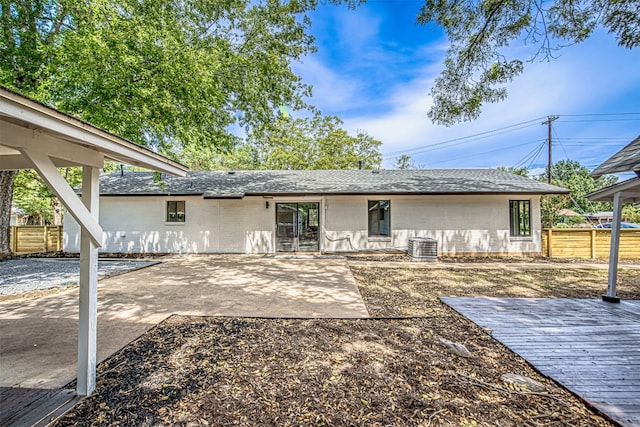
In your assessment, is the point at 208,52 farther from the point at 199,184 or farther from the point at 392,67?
the point at 392,67

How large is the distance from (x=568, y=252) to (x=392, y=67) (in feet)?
32.2

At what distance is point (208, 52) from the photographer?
8922 mm

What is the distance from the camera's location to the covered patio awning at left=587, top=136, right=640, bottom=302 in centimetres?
389

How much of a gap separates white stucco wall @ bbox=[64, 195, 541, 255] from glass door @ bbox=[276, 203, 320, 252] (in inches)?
11.5

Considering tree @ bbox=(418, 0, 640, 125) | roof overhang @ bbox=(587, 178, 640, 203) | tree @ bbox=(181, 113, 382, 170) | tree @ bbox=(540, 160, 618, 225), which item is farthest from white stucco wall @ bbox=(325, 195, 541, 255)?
tree @ bbox=(181, 113, 382, 170)

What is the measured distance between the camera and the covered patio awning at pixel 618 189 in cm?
389

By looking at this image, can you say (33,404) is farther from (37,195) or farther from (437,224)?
(37,195)

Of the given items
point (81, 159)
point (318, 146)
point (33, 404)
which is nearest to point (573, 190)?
point (318, 146)

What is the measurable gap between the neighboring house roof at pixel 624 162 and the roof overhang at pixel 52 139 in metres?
5.78

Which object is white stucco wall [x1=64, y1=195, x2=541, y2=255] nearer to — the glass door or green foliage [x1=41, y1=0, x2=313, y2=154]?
the glass door

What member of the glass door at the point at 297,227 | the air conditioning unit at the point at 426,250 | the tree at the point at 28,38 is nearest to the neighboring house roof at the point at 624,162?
the air conditioning unit at the point at 426,250

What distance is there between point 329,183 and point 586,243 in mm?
10059

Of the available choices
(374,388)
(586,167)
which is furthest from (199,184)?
(586,167)

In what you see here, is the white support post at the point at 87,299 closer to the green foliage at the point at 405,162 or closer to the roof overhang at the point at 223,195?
the roof overhang at the point at 223,195
